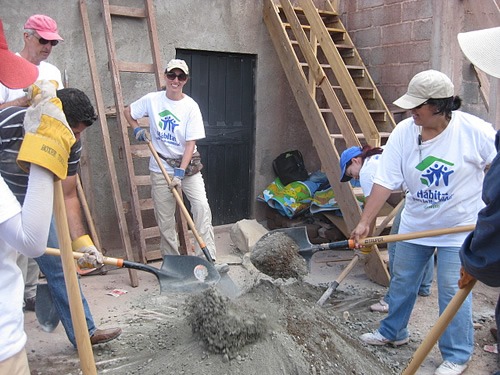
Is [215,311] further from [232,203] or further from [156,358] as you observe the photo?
[232,203]

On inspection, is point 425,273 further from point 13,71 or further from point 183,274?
point 13,71

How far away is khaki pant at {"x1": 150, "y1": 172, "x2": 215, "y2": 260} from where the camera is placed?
5.30 metres

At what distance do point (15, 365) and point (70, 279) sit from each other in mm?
353

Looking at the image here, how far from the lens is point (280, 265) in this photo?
13.9 ft

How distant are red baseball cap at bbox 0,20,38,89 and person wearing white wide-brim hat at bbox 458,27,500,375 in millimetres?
1659

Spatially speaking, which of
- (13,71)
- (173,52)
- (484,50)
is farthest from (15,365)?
(173,52)

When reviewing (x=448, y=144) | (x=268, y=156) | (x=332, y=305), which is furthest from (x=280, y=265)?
(x=268, y=156)

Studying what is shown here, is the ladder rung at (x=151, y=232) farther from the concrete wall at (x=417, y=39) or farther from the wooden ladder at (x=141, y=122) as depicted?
the concrete wall at (x=417, y=39)

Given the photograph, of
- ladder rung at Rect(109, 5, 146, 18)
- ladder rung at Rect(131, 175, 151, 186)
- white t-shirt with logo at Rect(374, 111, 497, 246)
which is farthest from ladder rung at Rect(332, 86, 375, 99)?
white t-shirt with logo at Rect(374, 111, 497, 246)

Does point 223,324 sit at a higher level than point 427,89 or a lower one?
lower

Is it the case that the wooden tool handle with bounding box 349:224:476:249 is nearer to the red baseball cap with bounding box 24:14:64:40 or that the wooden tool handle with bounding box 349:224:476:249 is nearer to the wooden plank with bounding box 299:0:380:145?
the wooden plank with bounding box 299:0:380:145

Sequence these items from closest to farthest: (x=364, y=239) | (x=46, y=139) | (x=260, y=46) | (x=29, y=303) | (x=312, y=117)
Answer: (x=46, y=139) < (x=364, y=239) < (x=29, y=303) < (x=312, y=117) < (x=260, y=46)

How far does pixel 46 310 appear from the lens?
381 centimetres

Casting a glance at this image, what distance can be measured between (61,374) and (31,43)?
2560 millimetres
